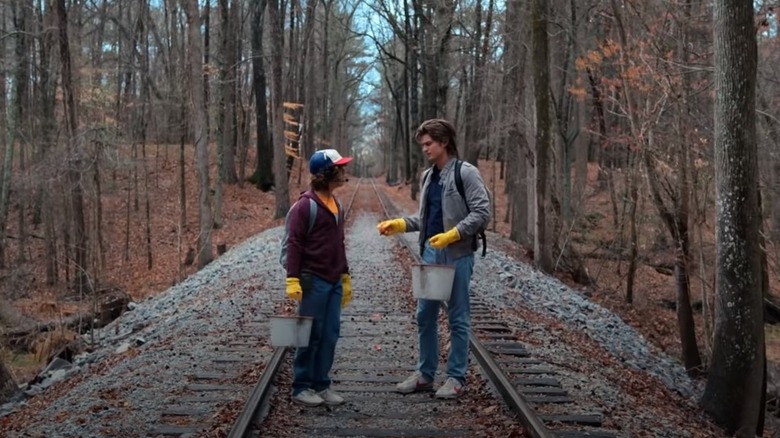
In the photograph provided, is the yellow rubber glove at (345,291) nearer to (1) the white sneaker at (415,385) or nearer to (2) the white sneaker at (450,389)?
(1) the white sneaker at (415,385)

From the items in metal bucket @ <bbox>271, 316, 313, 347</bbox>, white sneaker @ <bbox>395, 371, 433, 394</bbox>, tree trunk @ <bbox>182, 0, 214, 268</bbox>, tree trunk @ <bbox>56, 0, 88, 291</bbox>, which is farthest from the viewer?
tree trunk @ <bbox>56, 0, 88, 291</bbox>

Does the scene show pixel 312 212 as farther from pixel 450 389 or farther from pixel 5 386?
pixel 5 386

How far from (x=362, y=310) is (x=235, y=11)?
21.8 meters

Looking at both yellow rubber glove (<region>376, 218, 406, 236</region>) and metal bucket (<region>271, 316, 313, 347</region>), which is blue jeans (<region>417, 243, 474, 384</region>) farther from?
metal bucket (<region>271, 316, 313, 347</region>)

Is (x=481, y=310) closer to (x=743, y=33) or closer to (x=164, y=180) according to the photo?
(x=743, y=33)

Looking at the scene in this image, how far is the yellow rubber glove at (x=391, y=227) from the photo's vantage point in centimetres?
591

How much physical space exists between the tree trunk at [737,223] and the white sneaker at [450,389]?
3.03 meters

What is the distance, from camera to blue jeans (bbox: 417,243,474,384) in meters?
5.91

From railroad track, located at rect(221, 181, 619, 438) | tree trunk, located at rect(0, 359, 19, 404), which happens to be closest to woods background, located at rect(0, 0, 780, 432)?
railroad track, located at rect(221, 181, 619, 438)

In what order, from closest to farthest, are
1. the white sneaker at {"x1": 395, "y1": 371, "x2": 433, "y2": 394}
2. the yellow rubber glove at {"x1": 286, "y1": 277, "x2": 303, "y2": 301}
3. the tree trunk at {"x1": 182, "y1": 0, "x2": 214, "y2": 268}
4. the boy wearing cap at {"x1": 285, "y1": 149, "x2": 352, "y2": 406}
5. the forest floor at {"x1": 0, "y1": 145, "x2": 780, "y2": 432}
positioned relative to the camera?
the yellow rubber glove at {"x1": 286, "y1": 277, "x2": 303, "y2": 301}
the boy wearing cap at {"x1": 285, "y1": 149, "x2": 352, "y2": 406}
the white sneaker at {"x1": 395, "y1": 371, "x2": 433, "y2": 394}
the forest floor at {"x1": 0, "y1": 145, "x2": 780, "y2": 432}
the tree trunk at {"x1": 182, "y1": 0, "x2": 214, "y2": 268}

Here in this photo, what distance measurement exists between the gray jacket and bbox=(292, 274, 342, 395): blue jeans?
106cm

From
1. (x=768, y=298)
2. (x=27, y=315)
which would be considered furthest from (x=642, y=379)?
(x=27, y=315)

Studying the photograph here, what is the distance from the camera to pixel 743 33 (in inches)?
269

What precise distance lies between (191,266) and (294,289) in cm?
1667
